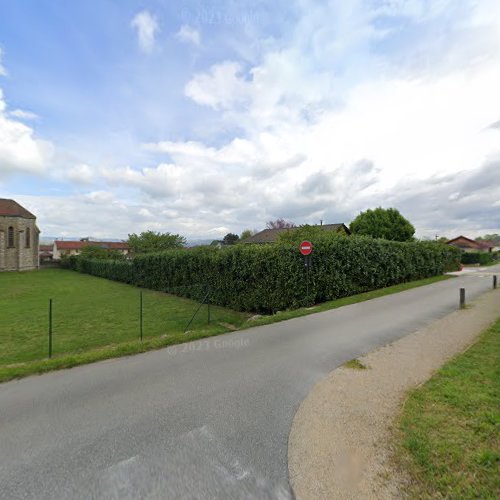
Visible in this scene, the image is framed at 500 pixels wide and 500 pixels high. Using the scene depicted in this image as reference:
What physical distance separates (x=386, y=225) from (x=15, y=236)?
173 feet

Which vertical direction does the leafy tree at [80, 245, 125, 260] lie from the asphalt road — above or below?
above

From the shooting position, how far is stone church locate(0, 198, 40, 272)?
125 ft

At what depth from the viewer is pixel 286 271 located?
11523 mm

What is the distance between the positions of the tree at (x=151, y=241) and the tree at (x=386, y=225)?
30601 millimetres

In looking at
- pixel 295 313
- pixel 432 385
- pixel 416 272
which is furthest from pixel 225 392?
pixel 416 272

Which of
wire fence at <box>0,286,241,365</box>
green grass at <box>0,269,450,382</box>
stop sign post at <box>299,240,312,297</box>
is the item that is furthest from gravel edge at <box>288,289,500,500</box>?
stop sign post at <box>299,240,312,297</box>

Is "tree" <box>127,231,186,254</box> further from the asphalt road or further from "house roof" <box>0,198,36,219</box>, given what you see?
the asphalt road

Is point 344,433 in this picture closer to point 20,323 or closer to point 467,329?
point 467,329

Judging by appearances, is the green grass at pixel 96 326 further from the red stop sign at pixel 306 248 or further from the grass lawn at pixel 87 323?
the red stop sign at pixel 306 248

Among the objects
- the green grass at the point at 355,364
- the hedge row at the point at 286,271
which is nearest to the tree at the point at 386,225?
the hedge row at the point at 286,271

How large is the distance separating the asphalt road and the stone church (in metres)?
45.6

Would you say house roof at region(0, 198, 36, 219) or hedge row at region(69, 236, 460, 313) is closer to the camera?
hedge row at region(69, 236, 460, 313)

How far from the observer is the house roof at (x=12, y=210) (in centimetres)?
3883

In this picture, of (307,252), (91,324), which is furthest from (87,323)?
(307,252)
